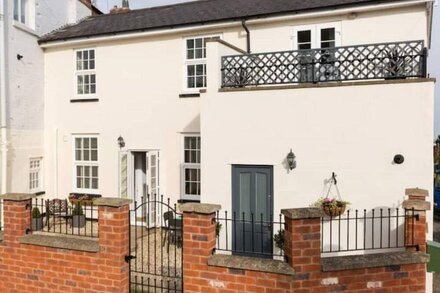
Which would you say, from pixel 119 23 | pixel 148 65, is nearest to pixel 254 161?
pixel 148 65

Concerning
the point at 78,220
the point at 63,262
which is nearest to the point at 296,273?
the point at 63,262

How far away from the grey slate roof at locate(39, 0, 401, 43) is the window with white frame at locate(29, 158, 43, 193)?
4.00m

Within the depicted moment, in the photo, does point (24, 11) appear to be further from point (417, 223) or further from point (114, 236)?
point (417, 223)

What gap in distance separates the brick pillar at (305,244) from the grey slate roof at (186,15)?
6.38 meters

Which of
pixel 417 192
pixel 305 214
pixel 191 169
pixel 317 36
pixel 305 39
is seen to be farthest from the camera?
pixel 191 169

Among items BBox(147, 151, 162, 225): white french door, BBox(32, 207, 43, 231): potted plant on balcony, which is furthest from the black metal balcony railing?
BBox(32, 207, 43, 231): potted plant on balcony

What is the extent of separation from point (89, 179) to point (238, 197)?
250 inches

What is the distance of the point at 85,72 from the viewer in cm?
1166

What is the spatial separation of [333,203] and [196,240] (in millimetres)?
3298

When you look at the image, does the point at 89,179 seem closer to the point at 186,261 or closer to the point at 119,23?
the point at 119,23

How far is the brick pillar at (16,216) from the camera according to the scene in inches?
213

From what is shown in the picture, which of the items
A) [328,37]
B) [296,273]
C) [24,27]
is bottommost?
[296,273]

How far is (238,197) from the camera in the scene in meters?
7.47

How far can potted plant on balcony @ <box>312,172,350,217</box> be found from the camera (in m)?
6.64
